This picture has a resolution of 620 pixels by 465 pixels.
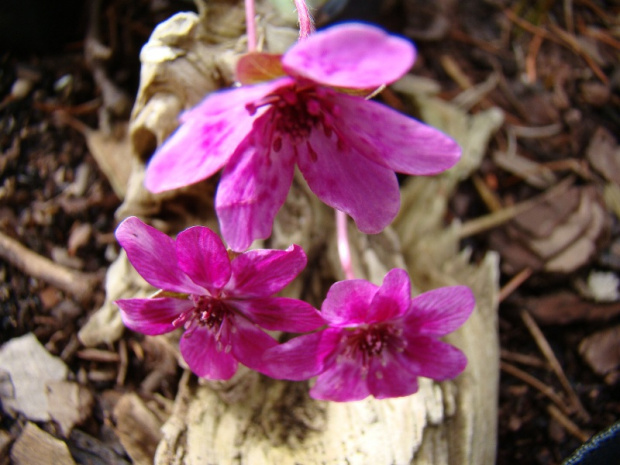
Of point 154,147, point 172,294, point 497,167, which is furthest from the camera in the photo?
point 497,167

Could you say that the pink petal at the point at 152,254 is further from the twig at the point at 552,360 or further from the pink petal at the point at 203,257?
the twig at the point at 552,360

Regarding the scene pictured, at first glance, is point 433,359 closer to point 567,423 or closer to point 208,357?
point 208,357

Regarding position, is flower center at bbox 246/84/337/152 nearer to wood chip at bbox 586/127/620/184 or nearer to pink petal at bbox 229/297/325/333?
pink petal at bbox 229/297/325/333

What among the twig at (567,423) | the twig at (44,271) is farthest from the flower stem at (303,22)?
the twig at (567,423)

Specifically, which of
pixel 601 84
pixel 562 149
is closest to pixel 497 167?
pixel 562 149

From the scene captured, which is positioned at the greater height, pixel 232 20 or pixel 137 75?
pixel 232 20

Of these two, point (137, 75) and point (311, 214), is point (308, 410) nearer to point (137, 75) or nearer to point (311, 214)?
point (311, 214)
